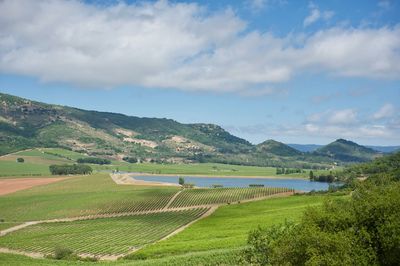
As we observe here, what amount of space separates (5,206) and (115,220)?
50147mm

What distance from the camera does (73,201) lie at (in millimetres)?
157250

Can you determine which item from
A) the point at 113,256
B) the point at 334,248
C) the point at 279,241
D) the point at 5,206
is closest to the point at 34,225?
the point at 5,206

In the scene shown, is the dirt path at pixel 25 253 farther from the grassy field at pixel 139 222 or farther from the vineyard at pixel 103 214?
the grassy field at pixel 139 222

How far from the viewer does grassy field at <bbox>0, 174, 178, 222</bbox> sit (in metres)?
140

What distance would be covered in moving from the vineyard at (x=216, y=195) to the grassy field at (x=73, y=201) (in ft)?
19.3

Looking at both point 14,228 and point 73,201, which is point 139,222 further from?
point 73,201

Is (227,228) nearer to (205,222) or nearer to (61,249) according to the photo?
(205,222)

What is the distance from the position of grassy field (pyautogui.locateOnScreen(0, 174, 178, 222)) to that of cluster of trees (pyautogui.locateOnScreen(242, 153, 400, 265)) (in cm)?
10675

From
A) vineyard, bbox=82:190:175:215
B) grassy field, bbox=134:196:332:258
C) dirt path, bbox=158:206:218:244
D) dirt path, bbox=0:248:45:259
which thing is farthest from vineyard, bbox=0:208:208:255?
vineyard, bbox=82:190:175:215

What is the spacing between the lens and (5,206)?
494 ft

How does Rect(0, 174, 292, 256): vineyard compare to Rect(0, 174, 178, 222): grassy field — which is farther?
Rect(0, 174, 178, 222): grassy field

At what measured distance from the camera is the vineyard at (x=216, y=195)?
153325mm

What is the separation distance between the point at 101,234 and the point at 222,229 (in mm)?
28201

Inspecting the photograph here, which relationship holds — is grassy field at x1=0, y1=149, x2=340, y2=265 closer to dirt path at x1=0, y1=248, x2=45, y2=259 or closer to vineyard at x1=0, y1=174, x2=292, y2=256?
vineyard at x1=0, y1=174, x2=292, y2=256
